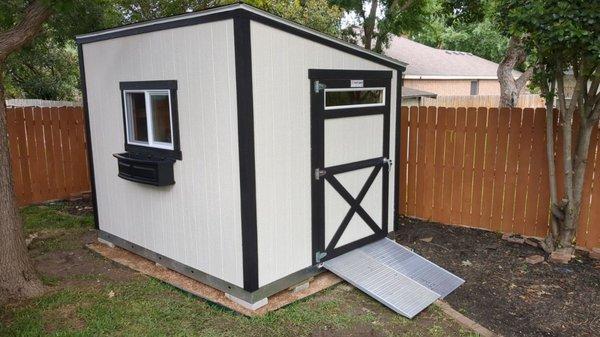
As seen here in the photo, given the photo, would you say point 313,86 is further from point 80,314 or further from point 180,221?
point 80,314

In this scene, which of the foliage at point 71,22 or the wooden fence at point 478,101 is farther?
the wooden fence at point 478,101

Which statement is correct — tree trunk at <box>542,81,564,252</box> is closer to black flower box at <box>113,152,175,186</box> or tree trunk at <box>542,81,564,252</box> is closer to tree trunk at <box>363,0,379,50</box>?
black flower box at <box>113,152,175,186</box>

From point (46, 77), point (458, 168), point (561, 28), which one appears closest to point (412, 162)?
point (458, 168)

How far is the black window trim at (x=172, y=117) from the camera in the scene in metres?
4.15

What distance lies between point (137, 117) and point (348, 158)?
2366 millimetres

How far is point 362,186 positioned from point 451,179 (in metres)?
1.91

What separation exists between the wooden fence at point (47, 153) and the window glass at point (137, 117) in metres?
3.58

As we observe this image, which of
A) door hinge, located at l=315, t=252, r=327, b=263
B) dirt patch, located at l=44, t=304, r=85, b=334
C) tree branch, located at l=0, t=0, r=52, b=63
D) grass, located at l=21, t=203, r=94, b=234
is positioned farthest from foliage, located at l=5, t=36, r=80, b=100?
door hinge, located at l=315, t=252, r=327, b=263

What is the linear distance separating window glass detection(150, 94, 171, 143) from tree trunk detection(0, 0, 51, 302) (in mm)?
1223

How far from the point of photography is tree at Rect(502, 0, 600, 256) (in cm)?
405

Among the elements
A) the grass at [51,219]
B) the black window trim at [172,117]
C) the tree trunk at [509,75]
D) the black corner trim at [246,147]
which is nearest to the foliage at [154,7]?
the grass at [51,219]

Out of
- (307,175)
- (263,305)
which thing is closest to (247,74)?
(307,175)

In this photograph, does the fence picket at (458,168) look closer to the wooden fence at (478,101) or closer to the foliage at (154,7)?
the foliage at (154,7)

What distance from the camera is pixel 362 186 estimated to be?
193 inches
